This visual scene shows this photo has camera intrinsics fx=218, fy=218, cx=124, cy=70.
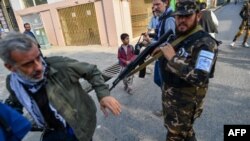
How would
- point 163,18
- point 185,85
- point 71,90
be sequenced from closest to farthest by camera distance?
point 71,90, point 185,85, point 163,18

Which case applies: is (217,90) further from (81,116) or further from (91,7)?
(91,7)

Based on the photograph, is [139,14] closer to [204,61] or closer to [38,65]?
[204,61]

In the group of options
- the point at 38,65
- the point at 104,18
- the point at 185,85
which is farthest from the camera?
the point at 104,18

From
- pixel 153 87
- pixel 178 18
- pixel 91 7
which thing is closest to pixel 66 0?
pixel 91 7

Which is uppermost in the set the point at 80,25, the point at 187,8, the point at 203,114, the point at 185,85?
the point at 187,8

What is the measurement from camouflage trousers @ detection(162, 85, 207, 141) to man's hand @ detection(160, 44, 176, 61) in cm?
38

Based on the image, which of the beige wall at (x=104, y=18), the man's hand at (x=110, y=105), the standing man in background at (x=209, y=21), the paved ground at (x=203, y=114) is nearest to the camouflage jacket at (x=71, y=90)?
the man's hand at (x=110, y=105)

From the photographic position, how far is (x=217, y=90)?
4.32 meters

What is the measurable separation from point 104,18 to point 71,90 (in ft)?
27.9

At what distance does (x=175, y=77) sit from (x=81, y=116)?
3.01ft

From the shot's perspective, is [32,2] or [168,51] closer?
[168,51]

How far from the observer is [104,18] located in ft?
32.2

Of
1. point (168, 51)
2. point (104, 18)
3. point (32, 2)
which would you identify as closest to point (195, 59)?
point (168, 51)

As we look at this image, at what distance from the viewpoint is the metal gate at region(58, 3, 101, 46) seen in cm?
1032
